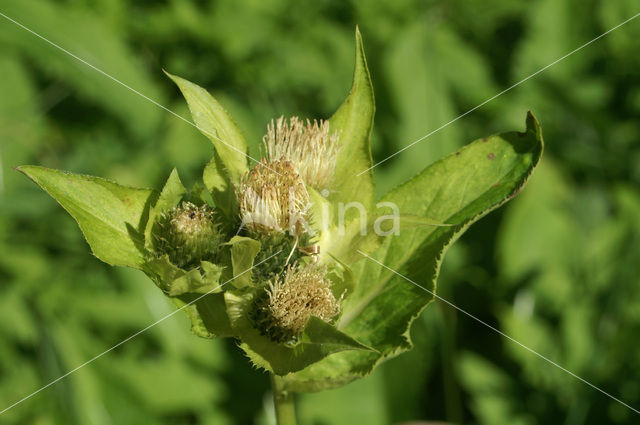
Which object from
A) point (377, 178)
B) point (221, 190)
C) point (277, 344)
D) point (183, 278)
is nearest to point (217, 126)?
point (221, 190)

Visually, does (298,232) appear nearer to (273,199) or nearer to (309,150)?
(273,199)

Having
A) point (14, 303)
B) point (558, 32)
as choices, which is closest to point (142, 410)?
point (14, 303)

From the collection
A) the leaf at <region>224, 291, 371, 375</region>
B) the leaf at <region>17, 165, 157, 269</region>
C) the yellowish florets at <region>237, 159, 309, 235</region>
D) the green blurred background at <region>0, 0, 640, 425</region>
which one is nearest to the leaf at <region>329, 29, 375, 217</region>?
the yellowish florets at <region>237, 159, 309, 235</region>

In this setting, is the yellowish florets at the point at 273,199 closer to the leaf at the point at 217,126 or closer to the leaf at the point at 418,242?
the leaf at the point at 217,126

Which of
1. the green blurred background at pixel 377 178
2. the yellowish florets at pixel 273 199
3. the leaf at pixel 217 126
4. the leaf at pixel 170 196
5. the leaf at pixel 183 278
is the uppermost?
the leaf at pixel 217 126

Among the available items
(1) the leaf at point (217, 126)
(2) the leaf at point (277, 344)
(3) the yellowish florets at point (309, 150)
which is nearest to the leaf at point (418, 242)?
(2) the leaf at point (277, 344)

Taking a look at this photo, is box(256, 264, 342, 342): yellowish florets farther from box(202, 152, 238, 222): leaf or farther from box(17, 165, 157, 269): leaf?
box(17, 165, 157, 269): leaf

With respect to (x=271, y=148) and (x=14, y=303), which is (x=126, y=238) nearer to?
(x=271, y=148)
